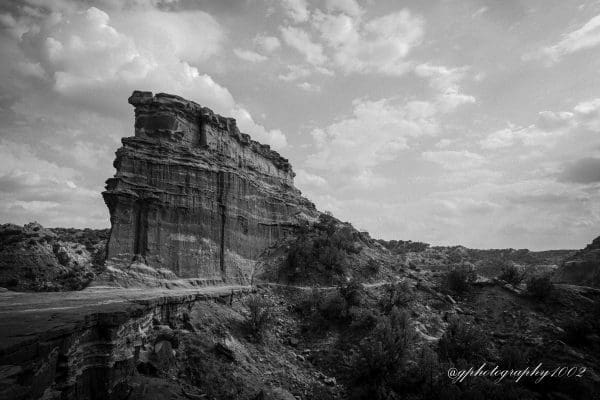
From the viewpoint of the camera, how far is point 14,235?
34.9 m

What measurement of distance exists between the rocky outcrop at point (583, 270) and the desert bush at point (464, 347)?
927 inches

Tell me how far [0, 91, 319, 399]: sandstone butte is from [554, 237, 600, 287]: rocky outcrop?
1187 inches

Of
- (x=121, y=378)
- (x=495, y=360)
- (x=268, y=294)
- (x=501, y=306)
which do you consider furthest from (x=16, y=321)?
(x=501, y=306)

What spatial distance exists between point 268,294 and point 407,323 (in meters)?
9.74

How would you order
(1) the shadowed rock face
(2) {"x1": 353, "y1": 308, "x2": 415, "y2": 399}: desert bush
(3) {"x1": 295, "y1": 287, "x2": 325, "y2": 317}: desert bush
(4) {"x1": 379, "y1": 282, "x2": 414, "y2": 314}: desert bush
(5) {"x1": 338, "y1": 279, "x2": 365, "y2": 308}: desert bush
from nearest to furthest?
(2) {"x1": 353, "y1": 308, "x2": 415, "y2": 399}: desert bush < (1) the shadowed rock face < (3) {"x1": 295, "y1": 287, "x2": 325, "y2": 317}: desert bush < (5) {"x1": 338, "y1": 279, "x2": 365, "y2": 308}: desert bush < (4) {"x1": 379, "y1": 282, "x2": 414, "y2": 314}: desert bush

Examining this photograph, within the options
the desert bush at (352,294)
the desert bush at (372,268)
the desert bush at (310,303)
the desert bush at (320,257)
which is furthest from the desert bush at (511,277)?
the desert bush at (310,303)

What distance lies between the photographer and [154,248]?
21.3m

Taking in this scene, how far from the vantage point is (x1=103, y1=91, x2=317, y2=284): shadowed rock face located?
20797 mm

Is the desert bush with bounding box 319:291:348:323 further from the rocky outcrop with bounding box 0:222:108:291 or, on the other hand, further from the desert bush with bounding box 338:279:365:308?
the rocky outcrop with bounding box 0:222:108:291

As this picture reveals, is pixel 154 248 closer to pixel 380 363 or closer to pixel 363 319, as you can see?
pixel 363 319

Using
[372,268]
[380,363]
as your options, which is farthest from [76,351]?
[372,268]

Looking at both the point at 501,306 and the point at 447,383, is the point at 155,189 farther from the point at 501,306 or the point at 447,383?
the point at 501,306

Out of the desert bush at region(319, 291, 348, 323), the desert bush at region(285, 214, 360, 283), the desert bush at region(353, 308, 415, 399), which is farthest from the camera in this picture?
the desert bush at region(285, 214, 360, 283)

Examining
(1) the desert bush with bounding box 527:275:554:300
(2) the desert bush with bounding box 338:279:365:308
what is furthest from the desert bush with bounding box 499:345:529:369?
(1) the desert bush with bounding box 527:275:554:300
